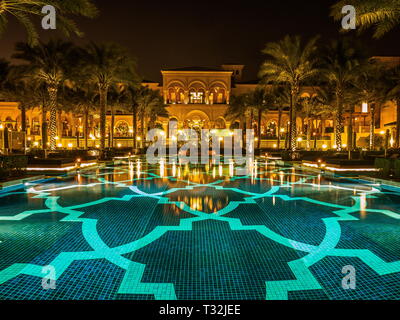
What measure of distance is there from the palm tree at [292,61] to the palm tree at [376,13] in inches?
289

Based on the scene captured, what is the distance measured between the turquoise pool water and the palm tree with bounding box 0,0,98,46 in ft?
23.5

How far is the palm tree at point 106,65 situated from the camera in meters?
20.6

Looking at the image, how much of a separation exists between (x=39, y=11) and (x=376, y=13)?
1285cm

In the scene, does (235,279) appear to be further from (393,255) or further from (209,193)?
(209,193)

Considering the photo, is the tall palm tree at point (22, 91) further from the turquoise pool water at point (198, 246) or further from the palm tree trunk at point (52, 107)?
the turquoise pool water at point (198, 246)

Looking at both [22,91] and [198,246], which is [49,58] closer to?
[22,91]

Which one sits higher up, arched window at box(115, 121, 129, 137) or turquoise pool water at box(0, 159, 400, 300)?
arched window at box(115, 121, 129, 137)

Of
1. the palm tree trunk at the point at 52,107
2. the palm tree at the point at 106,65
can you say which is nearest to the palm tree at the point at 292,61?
the palm tree at the point at 106,65

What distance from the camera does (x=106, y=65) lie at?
21.0 meters

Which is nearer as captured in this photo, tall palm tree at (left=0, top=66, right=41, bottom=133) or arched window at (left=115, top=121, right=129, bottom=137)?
tall palm tree at (left=0, top=66, right=41, bottom=133)

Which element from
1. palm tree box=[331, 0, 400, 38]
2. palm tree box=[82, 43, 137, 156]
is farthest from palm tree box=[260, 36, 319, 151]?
palm tree box=[82, 43, 137, 156]

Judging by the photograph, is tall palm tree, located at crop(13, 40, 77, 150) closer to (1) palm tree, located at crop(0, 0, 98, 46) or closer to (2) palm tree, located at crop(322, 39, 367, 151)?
(1) palm tree, located at crop(0, 0, 98, 46)

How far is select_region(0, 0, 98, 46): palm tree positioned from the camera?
426 inches

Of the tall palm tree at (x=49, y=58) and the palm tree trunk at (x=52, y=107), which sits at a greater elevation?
the tall palm tree at (x=49, y=58)
